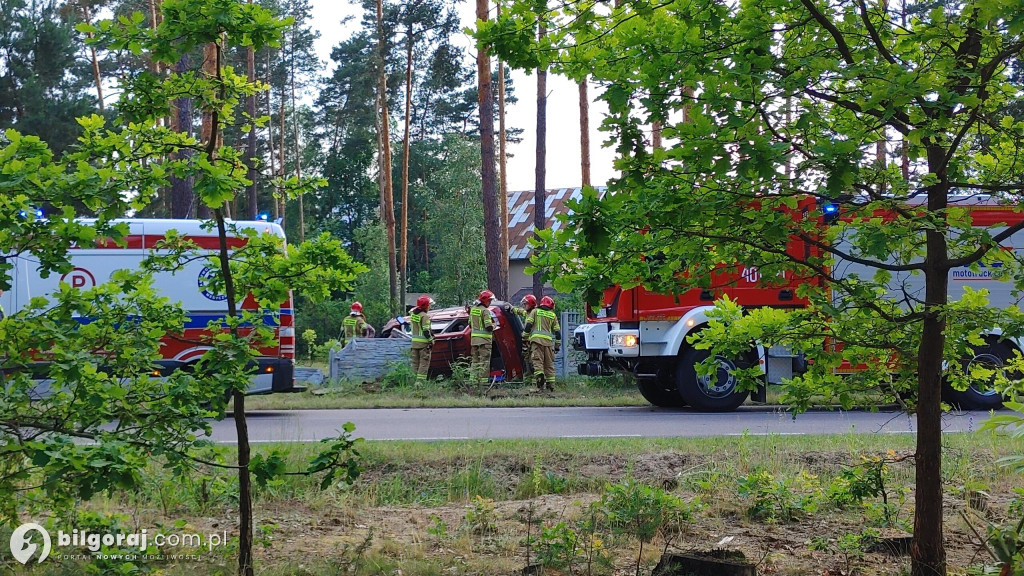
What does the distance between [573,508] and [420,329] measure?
978 centimetres

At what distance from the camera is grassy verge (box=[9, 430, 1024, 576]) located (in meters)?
4.32

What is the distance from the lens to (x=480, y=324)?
48.7 feet

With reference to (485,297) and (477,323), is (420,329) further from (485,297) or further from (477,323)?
(485,297)

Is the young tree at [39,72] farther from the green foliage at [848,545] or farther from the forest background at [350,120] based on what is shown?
the green foliage at [848,545]

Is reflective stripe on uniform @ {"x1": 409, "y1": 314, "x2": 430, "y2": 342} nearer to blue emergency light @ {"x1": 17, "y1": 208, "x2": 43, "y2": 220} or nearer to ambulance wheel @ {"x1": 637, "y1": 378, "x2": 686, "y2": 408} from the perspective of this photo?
ambulance wheel @ {"x1": 637, "y1": 378, "x2": 686, "y2": 408}

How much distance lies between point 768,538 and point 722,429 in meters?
5.20

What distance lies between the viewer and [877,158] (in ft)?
12.5

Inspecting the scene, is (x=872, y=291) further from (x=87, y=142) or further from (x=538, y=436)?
(x=538, y=436)

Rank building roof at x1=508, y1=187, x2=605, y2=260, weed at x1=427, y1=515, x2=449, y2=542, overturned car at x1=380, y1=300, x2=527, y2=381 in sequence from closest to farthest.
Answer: weed at x1=427, y1=515, x2=449, y2=542
overturned car at x1=380, y1=300, x2=527, y2=381
building roof at x1=508, y1=187, x2=605, y2=260

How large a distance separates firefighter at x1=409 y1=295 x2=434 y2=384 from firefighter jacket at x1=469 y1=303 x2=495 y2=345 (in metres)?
0.78

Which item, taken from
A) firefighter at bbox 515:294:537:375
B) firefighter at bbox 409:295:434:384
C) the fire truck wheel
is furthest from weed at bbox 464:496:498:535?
firefighter at bbox 515:294:537:375

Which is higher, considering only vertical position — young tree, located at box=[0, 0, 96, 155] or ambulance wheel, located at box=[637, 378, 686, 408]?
young tree, located at box=[0, 0, 96, 155]

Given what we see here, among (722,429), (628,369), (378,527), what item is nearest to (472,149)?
(628,369)

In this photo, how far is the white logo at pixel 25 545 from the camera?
13.8 feet
